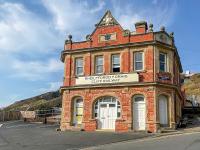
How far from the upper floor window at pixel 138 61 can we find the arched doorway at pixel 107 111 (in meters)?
3.36

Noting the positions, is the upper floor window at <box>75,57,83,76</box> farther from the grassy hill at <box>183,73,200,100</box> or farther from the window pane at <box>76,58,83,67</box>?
the grassy hill at <box>183,73,200,100</box>

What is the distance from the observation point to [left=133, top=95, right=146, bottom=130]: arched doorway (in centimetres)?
3269

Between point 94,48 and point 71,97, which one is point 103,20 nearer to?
point 94,48

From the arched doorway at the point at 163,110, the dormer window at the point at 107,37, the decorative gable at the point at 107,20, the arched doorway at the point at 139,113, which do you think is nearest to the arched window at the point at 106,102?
the arched doorway at the point at 139,113

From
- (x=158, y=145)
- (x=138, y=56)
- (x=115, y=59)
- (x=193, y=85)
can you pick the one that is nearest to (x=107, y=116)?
(x=115, y=59)

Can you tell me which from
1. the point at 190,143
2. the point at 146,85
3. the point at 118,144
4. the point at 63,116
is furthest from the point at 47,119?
the point at 190,143

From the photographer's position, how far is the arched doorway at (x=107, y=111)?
111 feet

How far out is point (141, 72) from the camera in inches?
1320

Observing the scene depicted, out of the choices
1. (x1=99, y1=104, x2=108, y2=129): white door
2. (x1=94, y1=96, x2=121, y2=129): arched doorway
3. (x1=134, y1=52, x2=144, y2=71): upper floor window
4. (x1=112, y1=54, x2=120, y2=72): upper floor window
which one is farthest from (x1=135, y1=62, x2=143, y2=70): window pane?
(x1=99, y1=104, x2=108, y2=129): white door

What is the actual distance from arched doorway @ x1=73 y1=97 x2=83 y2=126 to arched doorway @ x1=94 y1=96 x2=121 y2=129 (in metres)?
1.53

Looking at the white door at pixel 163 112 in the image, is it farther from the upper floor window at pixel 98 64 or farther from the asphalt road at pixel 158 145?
the asphalt road at pixel 158 145

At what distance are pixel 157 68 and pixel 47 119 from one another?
19.0 m

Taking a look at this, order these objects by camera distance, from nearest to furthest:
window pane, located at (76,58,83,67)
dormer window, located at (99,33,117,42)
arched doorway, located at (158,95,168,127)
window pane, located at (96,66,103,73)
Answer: arched doorway, located at (158,95,168,127) < dormer window, located at (99,33,117,42) < window pane, located at (96,66,103,73) < window pane, located at (76,58,83,67)

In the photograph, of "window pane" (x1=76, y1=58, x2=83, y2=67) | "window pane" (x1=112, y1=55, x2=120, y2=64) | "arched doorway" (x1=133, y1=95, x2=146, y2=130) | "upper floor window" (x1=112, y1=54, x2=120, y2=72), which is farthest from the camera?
"window pane" (x1=76, y1=58, x2=83, y2=67)
